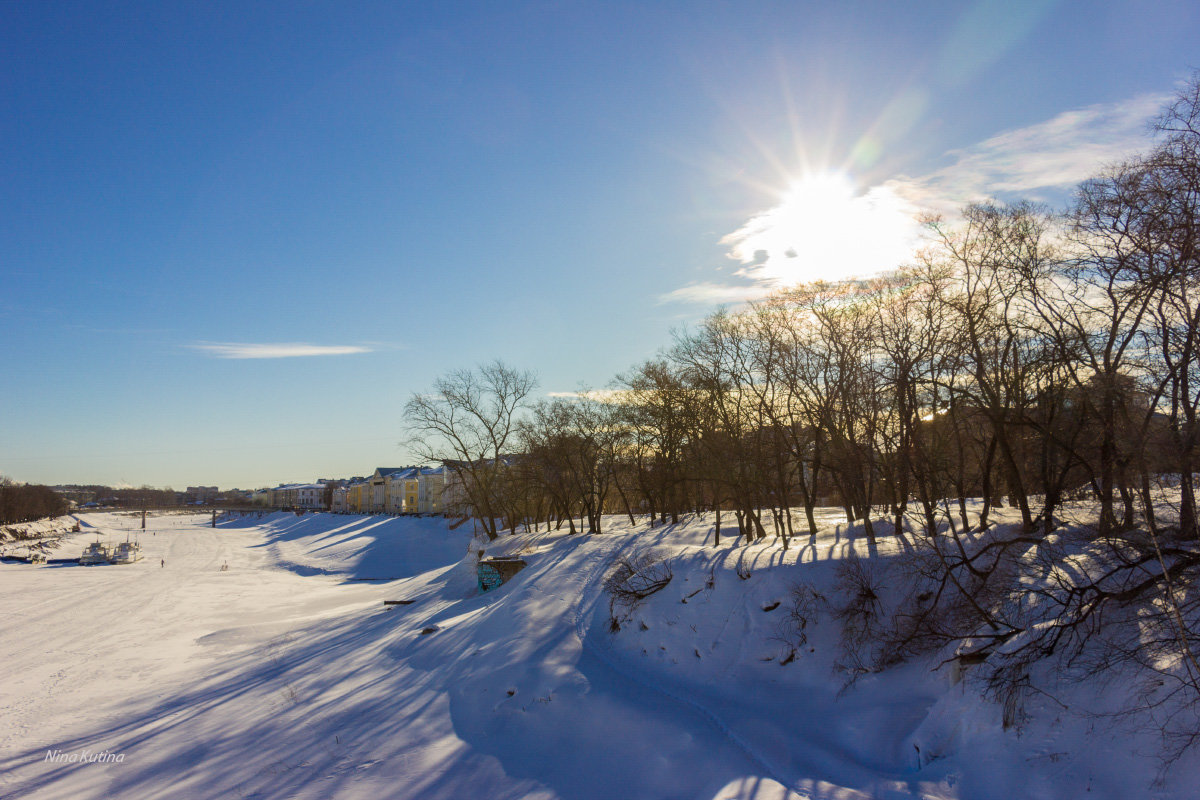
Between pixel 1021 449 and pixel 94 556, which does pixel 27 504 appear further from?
pixel 1021 449

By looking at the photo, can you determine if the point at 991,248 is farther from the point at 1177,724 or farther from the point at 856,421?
the point at 1177,724

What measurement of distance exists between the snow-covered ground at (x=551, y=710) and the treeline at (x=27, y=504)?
127303mm

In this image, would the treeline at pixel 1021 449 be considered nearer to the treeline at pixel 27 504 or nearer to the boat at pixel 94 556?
the boat at pixel 94 556

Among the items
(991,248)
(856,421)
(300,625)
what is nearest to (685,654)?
(856,421)

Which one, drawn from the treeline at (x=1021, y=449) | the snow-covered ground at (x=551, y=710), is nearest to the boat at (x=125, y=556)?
the snow-covered ground at (x=551, y=710)

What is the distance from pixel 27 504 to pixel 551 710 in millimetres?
167906

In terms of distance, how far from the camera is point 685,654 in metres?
18.2

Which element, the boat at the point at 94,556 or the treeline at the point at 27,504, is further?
the treeline at the point at 27,504

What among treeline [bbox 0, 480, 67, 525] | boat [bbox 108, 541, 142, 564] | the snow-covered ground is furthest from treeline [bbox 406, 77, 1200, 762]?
treeline [bbox 0, 480, 67, 525]

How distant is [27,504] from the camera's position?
133m

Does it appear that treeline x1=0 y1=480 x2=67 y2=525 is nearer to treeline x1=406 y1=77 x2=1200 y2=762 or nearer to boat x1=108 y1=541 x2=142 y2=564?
boat x1=108 y1=541 x2=142 y2=564

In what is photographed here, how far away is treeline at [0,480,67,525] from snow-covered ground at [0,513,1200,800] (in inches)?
5012

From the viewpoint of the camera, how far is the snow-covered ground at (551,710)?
1132 centimetres

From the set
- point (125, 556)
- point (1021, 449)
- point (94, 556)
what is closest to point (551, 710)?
point (1021, 449)
